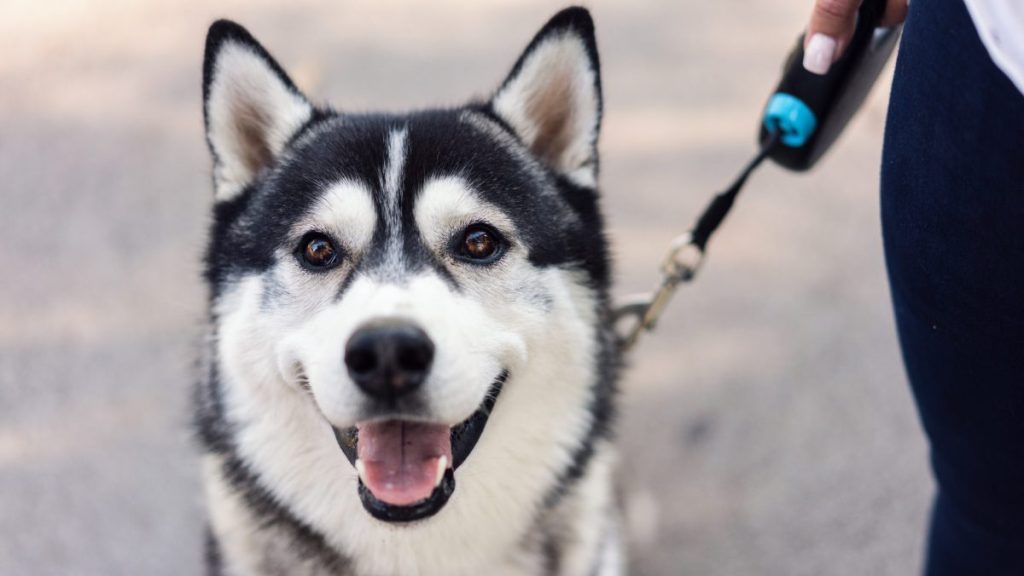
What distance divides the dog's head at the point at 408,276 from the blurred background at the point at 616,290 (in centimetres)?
51

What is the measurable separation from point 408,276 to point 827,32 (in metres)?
0.92

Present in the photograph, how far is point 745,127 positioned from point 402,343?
253 centimetres

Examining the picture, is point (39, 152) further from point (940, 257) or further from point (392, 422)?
point (940, 257)

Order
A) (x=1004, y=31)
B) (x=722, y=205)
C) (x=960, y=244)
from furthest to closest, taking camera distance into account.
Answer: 1. (x=722, y=205)
2. (x=960, y=244)
3. (x=1004, y=31)

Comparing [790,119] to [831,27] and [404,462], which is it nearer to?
[831,27]

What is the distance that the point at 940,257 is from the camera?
1.36 m

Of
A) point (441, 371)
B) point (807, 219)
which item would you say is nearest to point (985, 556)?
point (441, 371)

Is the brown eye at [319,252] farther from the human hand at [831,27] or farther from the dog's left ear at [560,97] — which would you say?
the human hand at [831,27]

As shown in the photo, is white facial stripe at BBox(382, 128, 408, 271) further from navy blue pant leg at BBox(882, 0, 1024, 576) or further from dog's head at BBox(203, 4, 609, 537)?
navy blue pant leg at BBox(882, 0, 1024, 576)

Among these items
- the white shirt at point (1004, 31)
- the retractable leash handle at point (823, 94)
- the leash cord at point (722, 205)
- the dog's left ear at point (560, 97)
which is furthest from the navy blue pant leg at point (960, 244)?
the dog's left ear at point (560, 97)

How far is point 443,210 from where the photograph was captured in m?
1.65

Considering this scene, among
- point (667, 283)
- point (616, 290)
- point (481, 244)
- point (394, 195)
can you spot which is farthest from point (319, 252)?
point (616, 290)

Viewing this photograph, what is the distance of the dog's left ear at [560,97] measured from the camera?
1762 mm

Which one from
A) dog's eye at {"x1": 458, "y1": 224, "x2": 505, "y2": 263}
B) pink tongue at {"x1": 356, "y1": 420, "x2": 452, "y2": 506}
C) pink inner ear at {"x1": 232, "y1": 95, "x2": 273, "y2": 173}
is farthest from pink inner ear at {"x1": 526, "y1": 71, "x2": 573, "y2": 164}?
pink tongue at {"x1": 356, "y1": 420, "x2": 452, "y2": 506}
